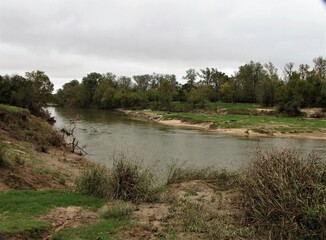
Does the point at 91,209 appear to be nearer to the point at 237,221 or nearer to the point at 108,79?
the point at 237,221

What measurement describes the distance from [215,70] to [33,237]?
110m

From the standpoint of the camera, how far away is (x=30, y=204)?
34.3 ft

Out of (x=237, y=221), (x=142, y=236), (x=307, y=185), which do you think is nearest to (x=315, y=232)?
(x=307, y=185)

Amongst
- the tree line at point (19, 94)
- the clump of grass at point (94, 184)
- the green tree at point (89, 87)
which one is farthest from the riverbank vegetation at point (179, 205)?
the green tree at point (89, 87)

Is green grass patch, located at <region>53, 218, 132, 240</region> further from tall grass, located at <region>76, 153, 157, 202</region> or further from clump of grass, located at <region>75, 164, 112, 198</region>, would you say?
clump of grass, located at <region>75, 164, 112, 198</region>

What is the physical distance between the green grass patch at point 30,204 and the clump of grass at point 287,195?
4614 mm

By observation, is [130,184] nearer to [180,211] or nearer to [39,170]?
[180,211]

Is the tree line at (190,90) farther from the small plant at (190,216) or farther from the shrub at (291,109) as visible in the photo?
the small plant at (190,216)

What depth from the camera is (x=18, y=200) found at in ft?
35.1

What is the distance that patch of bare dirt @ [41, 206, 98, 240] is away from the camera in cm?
918

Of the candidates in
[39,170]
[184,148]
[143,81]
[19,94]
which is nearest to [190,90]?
[143,81]

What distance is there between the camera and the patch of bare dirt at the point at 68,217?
9.18 metres

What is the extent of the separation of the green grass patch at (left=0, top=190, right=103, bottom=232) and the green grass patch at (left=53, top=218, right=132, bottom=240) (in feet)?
2.58

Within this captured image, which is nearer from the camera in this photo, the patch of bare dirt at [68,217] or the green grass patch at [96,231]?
the green grass patch at [96,231]
